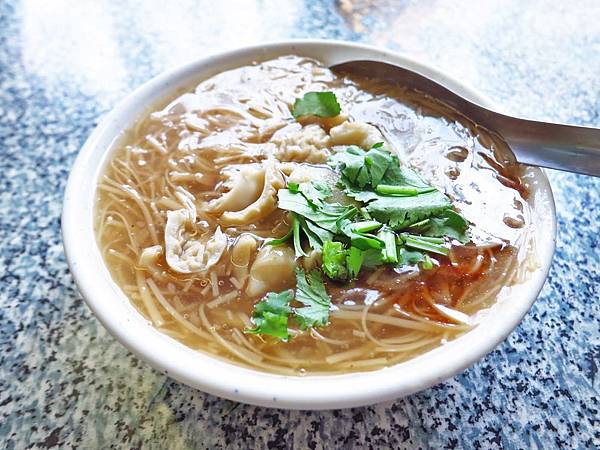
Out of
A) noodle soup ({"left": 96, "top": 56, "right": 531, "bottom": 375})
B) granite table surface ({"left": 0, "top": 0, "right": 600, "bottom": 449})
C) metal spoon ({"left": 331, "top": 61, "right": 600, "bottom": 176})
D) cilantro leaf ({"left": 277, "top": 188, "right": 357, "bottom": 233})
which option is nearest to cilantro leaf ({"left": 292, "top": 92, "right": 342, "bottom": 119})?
noodle soup ({"left": 96, "top": 56, "right": 531, "bottom": 375})

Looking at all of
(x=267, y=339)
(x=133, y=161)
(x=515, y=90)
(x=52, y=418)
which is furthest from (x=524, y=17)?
(x=52, y=418)

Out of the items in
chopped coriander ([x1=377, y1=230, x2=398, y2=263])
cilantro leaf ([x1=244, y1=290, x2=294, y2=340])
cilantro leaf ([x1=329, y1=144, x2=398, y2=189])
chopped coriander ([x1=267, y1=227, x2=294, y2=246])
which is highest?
cilantro leaf ([x1=329, y1=144, x2=398, y2=189])

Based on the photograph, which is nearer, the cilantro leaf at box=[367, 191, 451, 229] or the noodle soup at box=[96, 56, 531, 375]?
the noodle soup at box=[96, 56, 531, 375]

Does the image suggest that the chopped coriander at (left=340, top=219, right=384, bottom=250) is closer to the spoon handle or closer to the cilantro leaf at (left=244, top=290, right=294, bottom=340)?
the cilantro leaf at (left=244, top=290, right=294, bottom=340)

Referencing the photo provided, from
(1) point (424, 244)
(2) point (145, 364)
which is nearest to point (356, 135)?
(1) point (424, 244)

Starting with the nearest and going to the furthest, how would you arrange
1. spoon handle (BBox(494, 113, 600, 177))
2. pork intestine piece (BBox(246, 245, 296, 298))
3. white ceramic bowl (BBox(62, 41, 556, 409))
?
1. white ceramic bowl (BBox(62, 41, 556, 409))
2. pork intestine piece (BBox(246, 245, 296, 298))
3. spoon handle (BBox(494, 113, 600, 177))

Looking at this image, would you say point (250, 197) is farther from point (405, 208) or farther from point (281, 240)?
point (405, 208)
